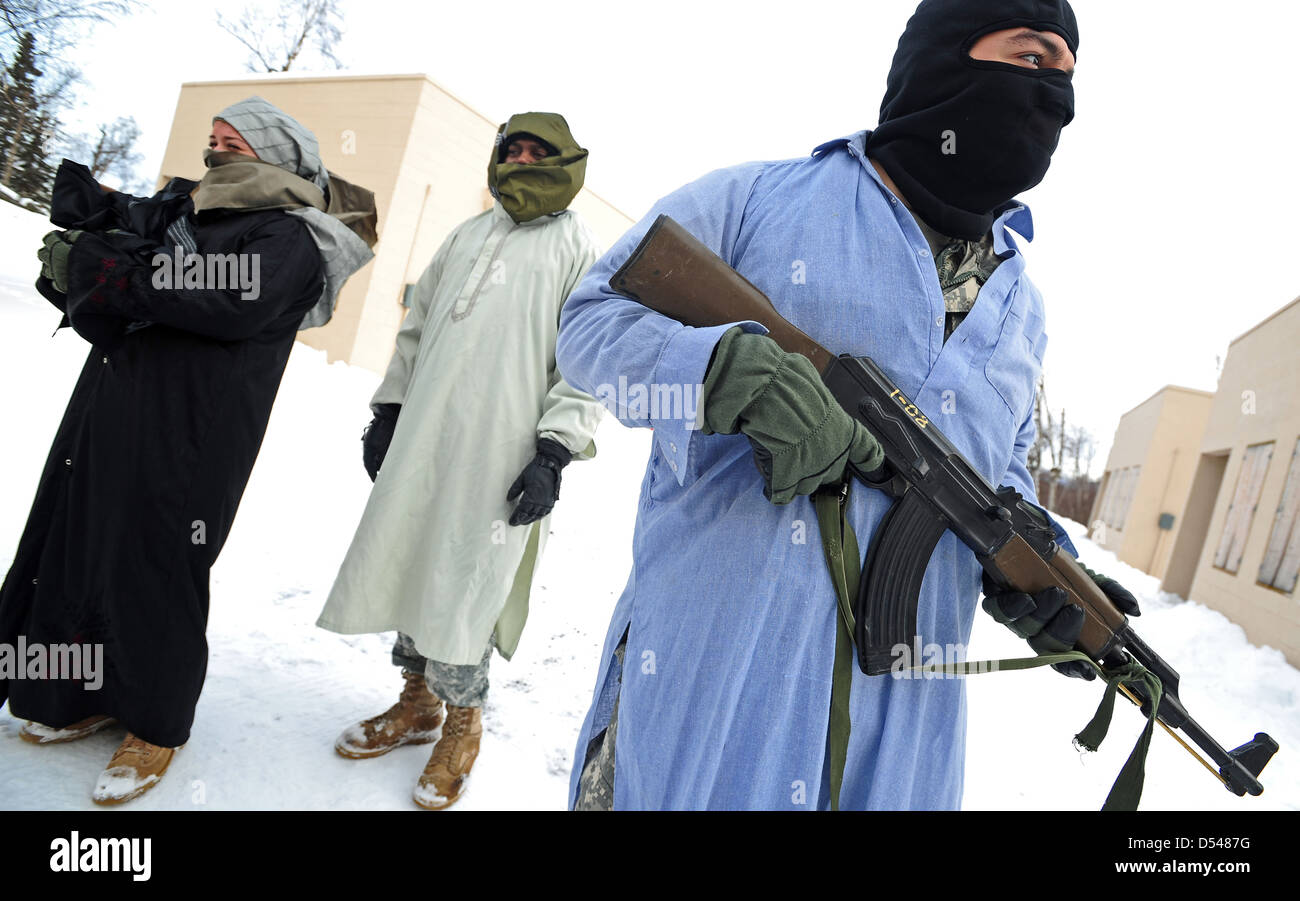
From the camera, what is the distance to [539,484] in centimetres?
220

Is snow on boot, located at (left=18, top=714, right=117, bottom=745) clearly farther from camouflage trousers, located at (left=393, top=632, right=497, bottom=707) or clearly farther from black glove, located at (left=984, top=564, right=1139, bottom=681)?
black glove, located at (left=984, top=564, right=1139, bottom=681)

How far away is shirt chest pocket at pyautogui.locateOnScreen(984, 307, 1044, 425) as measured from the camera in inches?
49.6

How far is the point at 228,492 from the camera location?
2127mm

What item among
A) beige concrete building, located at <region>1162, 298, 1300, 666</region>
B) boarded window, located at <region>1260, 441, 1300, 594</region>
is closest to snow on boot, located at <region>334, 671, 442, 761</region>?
beige concrete building, located at <region>1162, 298, 1300, 666</region>

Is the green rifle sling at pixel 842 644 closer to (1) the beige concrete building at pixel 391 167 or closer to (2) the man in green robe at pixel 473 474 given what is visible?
(2) the man in green robe at pixel 473 474

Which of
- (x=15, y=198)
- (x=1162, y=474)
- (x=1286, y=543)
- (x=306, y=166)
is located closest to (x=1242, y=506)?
(x=1286, y=543)

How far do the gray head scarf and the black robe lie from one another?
117mm

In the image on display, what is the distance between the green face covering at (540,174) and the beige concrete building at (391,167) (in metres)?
9.43

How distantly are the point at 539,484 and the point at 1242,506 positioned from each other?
9.67 metres

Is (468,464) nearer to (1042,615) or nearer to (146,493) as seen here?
(146,493)

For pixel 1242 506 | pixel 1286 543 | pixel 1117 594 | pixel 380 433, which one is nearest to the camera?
pixel 1117 594

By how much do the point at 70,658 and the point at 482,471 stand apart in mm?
1270
